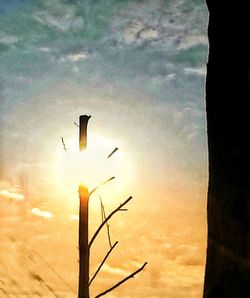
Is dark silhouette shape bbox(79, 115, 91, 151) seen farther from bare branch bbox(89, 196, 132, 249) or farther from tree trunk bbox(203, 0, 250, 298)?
tree trunk bbox(203, 0, 250, 298)

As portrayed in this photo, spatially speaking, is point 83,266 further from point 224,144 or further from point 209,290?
point 224,144

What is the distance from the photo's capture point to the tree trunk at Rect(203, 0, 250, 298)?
2334mm

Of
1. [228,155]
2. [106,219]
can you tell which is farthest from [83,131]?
[228,155]

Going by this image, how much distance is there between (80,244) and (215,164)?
5.36ft

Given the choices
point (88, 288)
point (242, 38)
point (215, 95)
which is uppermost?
point (242, 38)

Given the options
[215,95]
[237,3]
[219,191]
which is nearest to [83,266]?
[219,191]

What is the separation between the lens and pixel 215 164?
2.57 metres

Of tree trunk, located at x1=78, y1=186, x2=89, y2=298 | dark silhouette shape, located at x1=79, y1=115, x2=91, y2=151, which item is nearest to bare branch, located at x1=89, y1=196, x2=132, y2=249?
tree trunk, located at x1=78, y1=186, x2=89, y2=298

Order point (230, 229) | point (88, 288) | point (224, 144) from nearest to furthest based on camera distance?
point (230, 229)
point (224, 144)
point (88, 288)

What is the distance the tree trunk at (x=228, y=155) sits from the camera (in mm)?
2334

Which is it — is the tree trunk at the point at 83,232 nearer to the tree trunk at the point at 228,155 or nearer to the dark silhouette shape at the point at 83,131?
the dark silhouette shape at the point at 83,131

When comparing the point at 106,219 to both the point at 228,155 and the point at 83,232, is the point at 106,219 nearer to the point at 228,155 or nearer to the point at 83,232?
the point at 83,232

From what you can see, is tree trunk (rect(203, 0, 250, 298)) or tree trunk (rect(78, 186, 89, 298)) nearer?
tree trunk (rect(203, 0, 250, 298))

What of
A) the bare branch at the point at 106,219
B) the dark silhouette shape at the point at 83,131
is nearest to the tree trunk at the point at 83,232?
the bare branch at the point at 106,219
